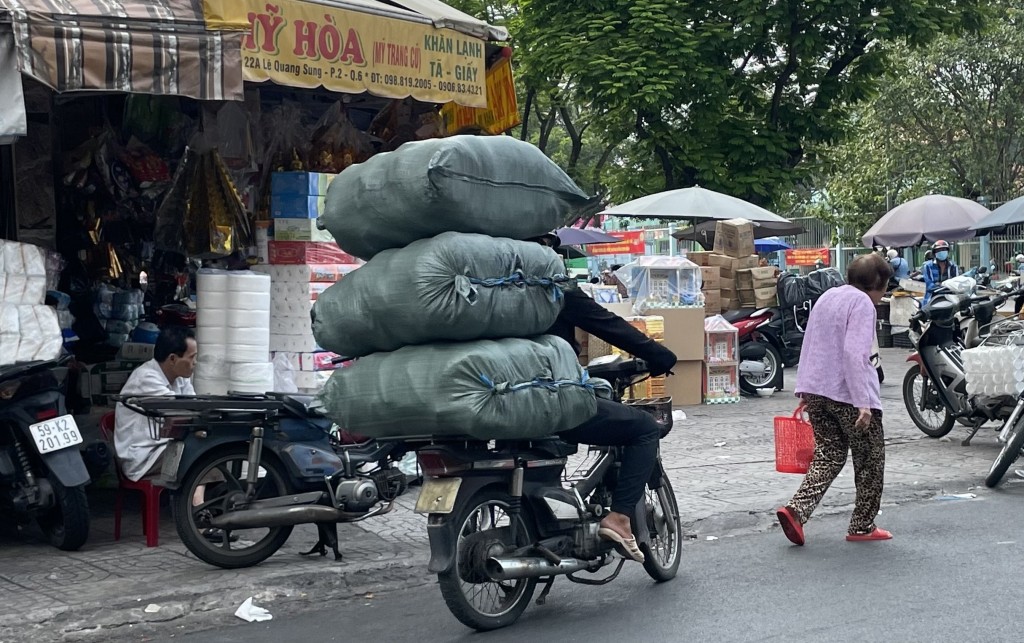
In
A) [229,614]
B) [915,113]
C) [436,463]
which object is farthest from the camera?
[915,113]

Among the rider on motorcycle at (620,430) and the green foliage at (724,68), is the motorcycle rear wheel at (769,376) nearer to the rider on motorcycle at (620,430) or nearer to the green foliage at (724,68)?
the green foliage at (724,68)

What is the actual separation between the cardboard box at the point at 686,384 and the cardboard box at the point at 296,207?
19.9 feet

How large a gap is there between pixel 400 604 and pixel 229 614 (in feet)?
2.61

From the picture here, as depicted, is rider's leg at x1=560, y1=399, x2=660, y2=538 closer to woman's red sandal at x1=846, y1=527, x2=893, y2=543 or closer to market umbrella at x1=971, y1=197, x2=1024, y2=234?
woman's red sandal at x1=846, y1=527, x2=893, y2=543

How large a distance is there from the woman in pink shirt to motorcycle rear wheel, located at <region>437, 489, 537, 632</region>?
6.77 feet

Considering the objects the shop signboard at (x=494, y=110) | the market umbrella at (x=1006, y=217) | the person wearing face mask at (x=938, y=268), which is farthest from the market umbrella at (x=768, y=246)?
the shop signboard at (x=494, y=110)

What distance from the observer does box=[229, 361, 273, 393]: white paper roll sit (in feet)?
24.1

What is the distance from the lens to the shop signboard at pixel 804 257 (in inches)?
1125

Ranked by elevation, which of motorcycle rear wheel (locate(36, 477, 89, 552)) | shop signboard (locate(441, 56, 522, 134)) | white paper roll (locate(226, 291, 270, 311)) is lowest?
motorcycle rear wheel (locate(36, 477, 89, 552))

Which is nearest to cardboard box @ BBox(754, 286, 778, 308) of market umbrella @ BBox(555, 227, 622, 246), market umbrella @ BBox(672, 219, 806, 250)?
market umbrella @ BBox(672, 219, 806, 250)

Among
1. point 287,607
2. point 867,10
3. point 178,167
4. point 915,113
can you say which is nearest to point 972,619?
point 287,607

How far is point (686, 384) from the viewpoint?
13391 millimetres

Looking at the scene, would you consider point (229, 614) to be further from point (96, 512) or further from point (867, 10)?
point (867, 10)

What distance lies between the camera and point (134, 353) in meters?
8.30
